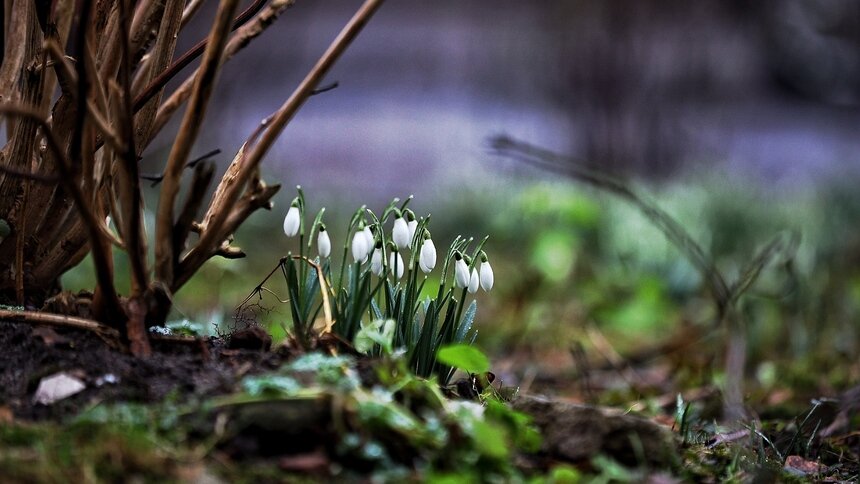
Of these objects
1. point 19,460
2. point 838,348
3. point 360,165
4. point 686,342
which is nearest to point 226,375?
point 19,460

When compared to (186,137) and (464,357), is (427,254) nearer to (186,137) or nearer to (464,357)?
(464,357)

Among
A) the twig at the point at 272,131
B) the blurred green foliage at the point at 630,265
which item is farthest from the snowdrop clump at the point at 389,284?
the blurred green foliage at the point at 630,265

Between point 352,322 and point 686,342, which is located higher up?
point 352,322

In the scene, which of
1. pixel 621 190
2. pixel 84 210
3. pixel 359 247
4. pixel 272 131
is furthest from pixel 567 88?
pixel 84 210

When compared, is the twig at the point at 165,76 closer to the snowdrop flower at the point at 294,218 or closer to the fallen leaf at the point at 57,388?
the snowdrop flower at the point at 294,218

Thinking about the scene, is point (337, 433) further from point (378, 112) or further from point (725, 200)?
point (378, 112)
